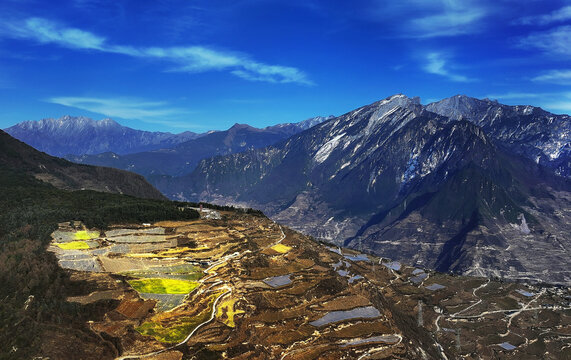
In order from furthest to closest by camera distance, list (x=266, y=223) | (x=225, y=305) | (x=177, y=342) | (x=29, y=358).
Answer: (x=266, y=223)
(x=225, y=305)
(x=177, y=342)
(x=29, y=358)

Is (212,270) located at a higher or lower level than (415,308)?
higher

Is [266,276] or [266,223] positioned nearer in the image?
[266,276]

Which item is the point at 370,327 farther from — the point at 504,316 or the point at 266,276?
the point at 504,316

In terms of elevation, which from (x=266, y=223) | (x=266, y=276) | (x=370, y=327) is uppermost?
(x=266, y=223)

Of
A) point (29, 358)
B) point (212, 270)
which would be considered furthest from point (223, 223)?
point (29, 358)

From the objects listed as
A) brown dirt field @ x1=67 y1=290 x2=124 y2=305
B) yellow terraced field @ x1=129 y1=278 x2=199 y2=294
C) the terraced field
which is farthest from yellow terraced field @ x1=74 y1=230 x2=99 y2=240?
brown dirt field @ x1=67 y1=290 x2=124 y2=305

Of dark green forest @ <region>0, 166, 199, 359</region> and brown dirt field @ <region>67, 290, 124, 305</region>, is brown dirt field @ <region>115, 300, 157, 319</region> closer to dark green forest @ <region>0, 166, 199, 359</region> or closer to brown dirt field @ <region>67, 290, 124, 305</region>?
brown dirt field @ <region>67, 290, 124, 305</region>
